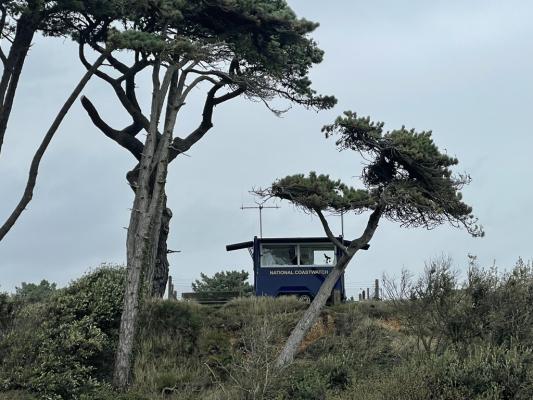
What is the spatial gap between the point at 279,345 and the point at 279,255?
6.36 metres

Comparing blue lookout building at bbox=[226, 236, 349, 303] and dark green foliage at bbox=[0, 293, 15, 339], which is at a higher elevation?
blue lookout building at bbox=[226, 236, 349, 303]

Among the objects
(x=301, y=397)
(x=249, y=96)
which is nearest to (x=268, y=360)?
(x=301, y=397)

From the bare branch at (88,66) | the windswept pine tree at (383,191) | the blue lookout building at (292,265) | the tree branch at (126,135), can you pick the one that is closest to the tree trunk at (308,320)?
the windswept pine tree at (383,191)

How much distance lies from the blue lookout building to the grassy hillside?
2.79 meters

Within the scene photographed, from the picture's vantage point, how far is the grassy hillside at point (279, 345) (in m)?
14.8

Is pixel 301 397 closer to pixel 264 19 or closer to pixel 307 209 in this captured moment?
pixel 307 209

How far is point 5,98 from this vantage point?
22.9 m

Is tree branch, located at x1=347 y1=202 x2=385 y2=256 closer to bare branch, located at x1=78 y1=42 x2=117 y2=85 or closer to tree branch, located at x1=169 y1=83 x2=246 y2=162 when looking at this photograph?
tree branch, located at x1=169 y1=83 x2=246 y2=162

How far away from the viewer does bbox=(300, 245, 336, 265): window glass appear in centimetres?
2645

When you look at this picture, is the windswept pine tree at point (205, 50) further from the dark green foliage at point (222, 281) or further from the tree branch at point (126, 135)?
the dark green foliage at point (222, 281)

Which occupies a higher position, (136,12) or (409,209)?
(136,12)

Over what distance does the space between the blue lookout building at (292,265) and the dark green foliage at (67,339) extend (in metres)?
6.46

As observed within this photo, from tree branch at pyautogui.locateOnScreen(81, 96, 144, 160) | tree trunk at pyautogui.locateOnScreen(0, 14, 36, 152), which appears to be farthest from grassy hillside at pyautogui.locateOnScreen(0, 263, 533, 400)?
tree trunk at pyautogui.locateOnScreen(0, 14, 36, 152)

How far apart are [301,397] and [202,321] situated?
6.72 meters
